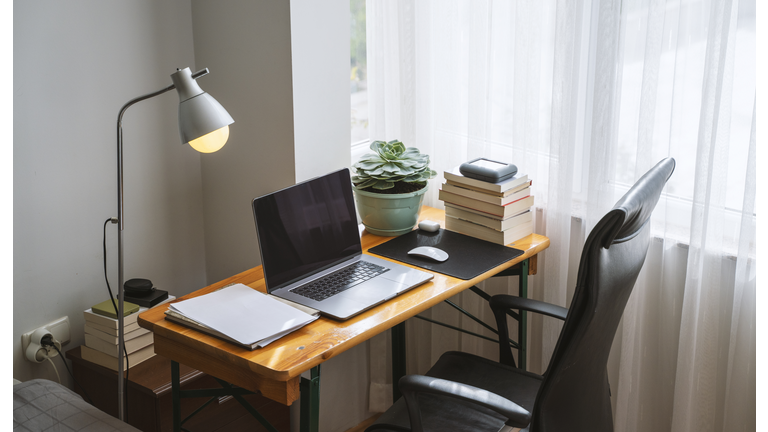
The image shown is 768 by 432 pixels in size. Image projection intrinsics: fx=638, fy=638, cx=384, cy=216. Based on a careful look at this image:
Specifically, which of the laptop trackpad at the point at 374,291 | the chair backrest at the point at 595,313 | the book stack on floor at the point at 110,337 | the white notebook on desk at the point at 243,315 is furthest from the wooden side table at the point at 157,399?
the chair backrest at the point at 595,313

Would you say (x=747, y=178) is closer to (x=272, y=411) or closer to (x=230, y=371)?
(x=230, y=371)

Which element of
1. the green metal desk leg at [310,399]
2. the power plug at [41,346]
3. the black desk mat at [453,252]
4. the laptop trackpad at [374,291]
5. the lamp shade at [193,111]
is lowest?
the power plug at [41,346]

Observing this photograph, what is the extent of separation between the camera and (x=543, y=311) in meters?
1.70

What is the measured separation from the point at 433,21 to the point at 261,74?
2.02ft

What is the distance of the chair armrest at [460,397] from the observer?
1.27 m

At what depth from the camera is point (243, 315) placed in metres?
1.44

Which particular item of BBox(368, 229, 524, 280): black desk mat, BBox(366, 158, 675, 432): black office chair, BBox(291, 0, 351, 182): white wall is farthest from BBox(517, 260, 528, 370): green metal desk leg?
BBox(291, 0, 351, 182): white wall

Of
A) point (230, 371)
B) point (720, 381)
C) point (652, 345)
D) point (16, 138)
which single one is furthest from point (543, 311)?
point (16, 138)

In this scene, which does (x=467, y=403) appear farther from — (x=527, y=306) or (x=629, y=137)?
(x=629, y=137)

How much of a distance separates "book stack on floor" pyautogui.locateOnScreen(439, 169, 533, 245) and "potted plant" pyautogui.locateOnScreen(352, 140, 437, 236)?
3.9 inches

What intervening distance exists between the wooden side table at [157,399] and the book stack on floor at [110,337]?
0.02 meters

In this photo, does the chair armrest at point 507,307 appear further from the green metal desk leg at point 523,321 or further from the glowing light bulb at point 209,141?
the glowing light bulb at point 209,141

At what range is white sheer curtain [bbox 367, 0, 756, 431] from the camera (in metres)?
1.64

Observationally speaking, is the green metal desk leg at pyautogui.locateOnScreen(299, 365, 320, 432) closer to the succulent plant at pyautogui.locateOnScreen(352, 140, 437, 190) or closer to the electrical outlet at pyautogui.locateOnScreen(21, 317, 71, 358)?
the succulent plant at pyautogui.locateOnScreen(352, 140, 437, 190)
